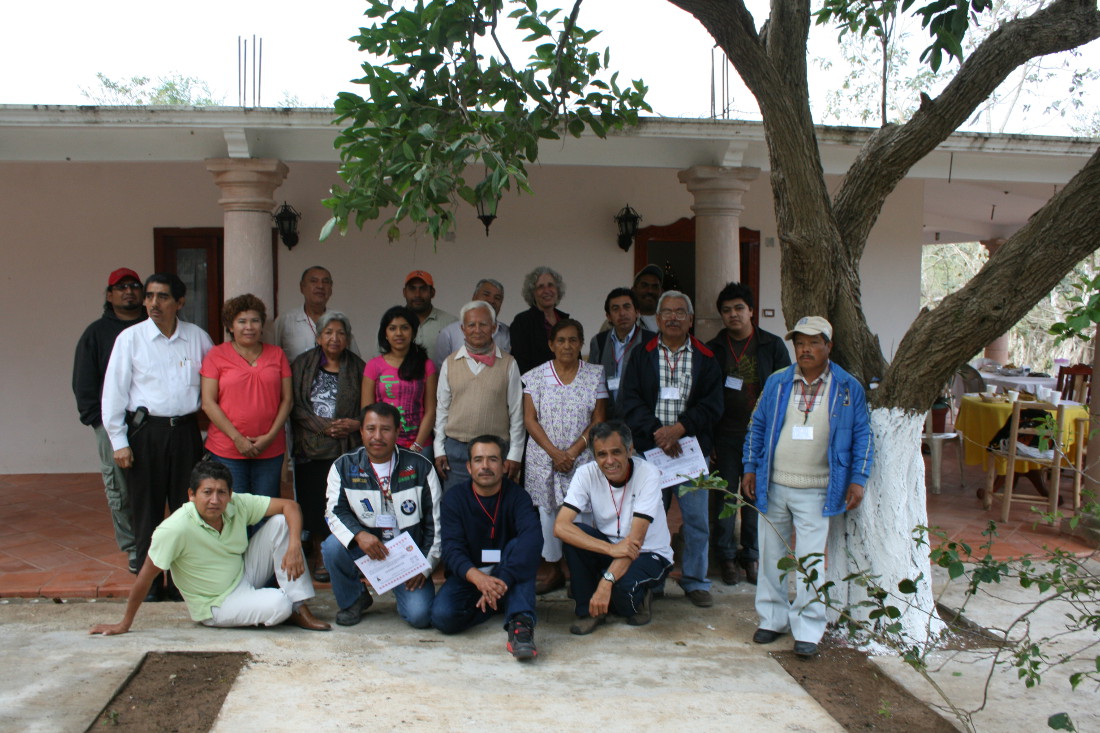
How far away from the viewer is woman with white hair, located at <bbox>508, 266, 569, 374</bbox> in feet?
19.4

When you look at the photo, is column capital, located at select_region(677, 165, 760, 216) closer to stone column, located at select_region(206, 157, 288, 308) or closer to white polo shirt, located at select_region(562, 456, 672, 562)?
white polo shirt, located at select_region(562, 456, 672, 562)

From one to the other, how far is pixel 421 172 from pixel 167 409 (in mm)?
2327

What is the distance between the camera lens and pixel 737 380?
531cm

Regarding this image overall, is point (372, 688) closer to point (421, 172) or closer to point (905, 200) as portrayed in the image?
point (421, 172)

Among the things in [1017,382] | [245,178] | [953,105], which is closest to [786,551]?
[953,105]

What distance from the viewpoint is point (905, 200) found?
9.38 meters

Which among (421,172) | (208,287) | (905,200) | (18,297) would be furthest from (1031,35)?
(18,297)

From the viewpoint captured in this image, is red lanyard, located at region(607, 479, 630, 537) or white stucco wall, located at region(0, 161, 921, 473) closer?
red lanyard, located at region(607, 479, 630, 537)

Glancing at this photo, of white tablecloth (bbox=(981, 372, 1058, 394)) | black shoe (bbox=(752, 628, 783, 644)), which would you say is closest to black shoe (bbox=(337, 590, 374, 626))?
black shoe (bbox=(752, 628, 783, 644))

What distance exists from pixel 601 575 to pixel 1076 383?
331 inches

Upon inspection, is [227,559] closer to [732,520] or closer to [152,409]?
[152,409]

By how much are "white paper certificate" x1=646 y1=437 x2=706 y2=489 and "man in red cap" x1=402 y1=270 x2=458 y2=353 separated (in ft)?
5.56

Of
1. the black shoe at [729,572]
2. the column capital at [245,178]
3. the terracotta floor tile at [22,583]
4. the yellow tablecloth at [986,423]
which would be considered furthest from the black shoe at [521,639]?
the yellow tablecloth at [986,423]

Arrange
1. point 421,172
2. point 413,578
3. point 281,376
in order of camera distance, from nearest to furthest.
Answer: point 421,172 < point 413,578 < point 281,376
